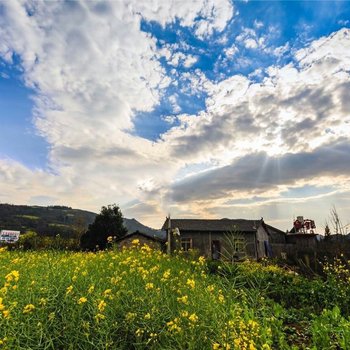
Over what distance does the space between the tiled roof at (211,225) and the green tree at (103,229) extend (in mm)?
4975

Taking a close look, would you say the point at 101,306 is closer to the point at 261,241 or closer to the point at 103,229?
the point at 103,229

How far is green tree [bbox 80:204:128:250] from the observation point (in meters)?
29.2

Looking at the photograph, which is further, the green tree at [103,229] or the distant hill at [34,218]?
the distant hill at [34,218]

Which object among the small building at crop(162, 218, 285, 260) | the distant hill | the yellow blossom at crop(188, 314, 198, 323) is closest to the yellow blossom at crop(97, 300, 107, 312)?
the yellow blossom at crop(188, 314, 198, 323)

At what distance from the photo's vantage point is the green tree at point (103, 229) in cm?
2917

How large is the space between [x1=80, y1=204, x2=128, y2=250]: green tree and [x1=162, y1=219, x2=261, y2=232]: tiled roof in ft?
16.3

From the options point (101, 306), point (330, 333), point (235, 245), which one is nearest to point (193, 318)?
point (101, 306)

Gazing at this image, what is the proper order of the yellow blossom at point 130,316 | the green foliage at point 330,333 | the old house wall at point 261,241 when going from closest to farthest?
the yellow blossom at point 130,316 < the green foliage at point 330,333 < the old house wall at point 261,241

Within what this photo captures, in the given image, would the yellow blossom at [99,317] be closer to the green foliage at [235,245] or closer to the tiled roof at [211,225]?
the green foliage at [235,245]

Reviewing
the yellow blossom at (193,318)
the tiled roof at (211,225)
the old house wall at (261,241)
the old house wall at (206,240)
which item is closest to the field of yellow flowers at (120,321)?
the yellow blossom at (193,318)

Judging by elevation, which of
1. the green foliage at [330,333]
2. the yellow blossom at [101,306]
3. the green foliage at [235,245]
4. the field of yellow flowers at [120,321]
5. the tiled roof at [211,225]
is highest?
the tiled roof at [211,225]

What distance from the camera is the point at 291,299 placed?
22.4ft

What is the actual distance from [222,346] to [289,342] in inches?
87.7

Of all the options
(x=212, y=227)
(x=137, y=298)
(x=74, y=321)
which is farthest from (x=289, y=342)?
(x=212, y=227)
